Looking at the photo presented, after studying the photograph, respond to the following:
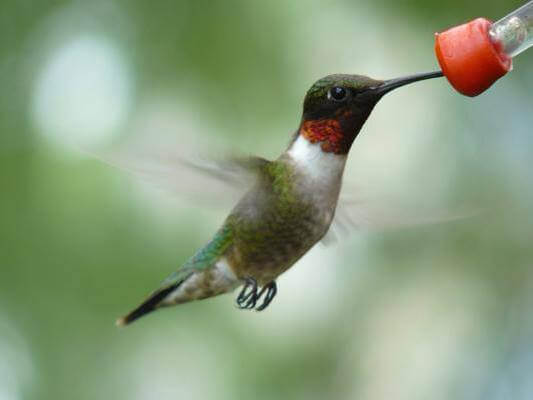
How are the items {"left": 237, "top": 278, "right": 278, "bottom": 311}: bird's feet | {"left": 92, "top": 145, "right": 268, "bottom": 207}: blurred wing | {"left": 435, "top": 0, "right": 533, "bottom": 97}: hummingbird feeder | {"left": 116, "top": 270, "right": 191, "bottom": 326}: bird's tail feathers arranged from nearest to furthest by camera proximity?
{"left": 435, "top": 0, "right": 533, "bottom": 97}: hummingbird feeder < {"left": 92, "top": 145, "right": 268, "bottom": 207}: blurred wing < {"left": 237, "top": 278, "right": 278, "bottom": 311}: bird's feet < {"left": 116, "top": 270, "right": 191, "bottom": 326}: bird's tail feathers

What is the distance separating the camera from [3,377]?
4887 millimetres

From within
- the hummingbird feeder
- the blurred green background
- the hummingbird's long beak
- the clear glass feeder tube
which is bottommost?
the blurred green background

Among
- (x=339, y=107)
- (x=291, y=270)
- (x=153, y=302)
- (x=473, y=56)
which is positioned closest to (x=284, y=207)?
(x=339, y=107)

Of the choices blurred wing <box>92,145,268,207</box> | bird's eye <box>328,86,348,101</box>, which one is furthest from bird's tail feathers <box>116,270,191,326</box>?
bird's eye <box>328,86,348,101</box>

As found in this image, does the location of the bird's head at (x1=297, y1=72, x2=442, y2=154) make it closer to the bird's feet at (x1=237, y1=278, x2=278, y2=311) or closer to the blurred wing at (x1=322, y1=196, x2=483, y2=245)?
the blurred wing at (x1=322, y1=196, x2=483, y2=245)

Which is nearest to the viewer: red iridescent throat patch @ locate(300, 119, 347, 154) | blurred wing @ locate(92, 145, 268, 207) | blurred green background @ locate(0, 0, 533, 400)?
blurred wing @ locate(92, 145, 268, 207)

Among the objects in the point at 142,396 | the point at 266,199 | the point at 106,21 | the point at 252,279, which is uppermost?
the point at 106,21

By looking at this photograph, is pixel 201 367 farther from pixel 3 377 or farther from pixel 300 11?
pixel 300 11

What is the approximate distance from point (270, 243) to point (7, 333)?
2.63 m

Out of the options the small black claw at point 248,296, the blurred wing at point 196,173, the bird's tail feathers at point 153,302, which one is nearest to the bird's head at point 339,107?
the blurred wing at point 196,173

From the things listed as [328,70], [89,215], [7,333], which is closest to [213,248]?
[89,215]

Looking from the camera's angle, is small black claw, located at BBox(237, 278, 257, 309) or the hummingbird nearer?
the hummingbird

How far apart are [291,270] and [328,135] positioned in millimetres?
2009

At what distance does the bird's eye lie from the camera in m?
2.42
